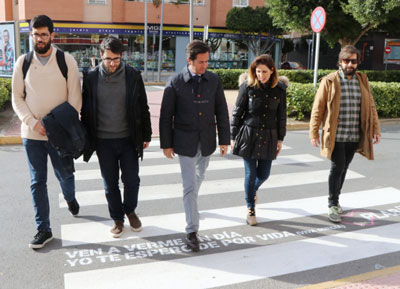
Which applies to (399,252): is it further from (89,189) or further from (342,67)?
(89,189)

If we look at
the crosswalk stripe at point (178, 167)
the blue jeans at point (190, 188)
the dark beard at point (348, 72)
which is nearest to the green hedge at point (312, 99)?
the crosswalk stripe at point (178, 167)

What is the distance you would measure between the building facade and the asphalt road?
22.2 meters

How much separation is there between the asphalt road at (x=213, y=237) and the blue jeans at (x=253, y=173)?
1.12 feet

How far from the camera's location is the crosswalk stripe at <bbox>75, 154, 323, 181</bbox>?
6.84 m

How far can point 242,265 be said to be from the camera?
3877 millimetres

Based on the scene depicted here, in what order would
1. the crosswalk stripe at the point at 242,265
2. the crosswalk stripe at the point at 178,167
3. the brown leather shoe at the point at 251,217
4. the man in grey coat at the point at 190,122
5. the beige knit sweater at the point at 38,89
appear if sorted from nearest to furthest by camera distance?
the crosswalk stripe at the point at 242,265 → the beige knit sweater at the point at 38,89 → the man in grey coat at the point at 190,122 → the brown leather shoe at the point at 251,217 → the crosswalk stripe at the point at 178,167

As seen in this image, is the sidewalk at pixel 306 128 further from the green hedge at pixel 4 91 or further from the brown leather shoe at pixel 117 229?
the brown leather shoe at pixel 117 229

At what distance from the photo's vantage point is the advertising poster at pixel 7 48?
11690 millimetres

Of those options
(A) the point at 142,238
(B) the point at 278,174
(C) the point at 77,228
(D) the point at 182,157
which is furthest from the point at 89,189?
(B) the point at 278,174

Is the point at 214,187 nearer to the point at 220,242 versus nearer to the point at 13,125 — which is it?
the point at 220,242

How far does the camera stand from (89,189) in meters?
6.10

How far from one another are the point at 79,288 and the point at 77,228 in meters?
1.29

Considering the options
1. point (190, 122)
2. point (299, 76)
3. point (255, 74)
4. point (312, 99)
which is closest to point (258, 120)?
point (255, 74)

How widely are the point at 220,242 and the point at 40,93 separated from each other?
87.0 inches
